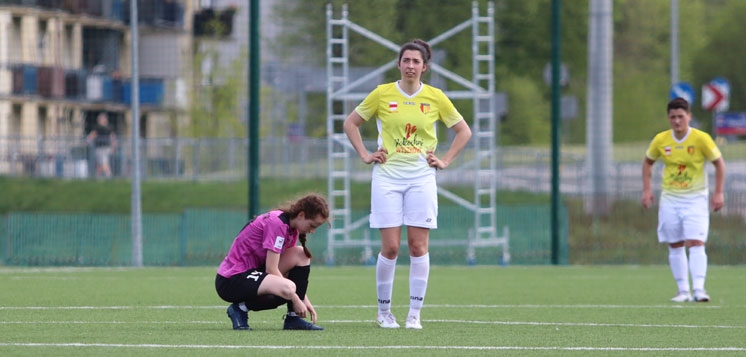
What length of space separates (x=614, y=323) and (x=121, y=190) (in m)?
23.7

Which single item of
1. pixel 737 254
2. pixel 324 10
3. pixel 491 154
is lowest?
pixel 737 254

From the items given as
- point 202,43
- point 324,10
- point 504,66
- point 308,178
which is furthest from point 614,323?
point 202,43

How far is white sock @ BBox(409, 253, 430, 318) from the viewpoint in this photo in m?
10.4

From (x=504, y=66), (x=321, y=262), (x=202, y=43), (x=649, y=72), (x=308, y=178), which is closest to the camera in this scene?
(x=321, y=262)

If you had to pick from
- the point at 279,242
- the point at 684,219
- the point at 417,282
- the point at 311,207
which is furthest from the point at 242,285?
the point at 684,219

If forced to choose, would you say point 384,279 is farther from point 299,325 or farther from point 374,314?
point 374,314

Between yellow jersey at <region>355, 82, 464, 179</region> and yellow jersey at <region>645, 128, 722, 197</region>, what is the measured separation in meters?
4.01

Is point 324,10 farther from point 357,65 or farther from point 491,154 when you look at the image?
point 491,154

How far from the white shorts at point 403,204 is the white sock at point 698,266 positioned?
166 inches

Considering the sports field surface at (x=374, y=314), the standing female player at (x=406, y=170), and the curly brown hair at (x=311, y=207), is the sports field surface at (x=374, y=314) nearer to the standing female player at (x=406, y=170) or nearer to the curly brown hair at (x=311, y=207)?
the standing female player at (x=406, y=170)

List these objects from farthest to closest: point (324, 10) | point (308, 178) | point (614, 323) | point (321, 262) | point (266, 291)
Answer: point (308, 178), point (324, 10), point (321, 262), point (614, 323), point (266, 291)

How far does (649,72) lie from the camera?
8638 centimetres

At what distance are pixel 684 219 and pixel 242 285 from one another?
18.1 feet

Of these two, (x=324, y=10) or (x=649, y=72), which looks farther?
(x=649, y=72)
